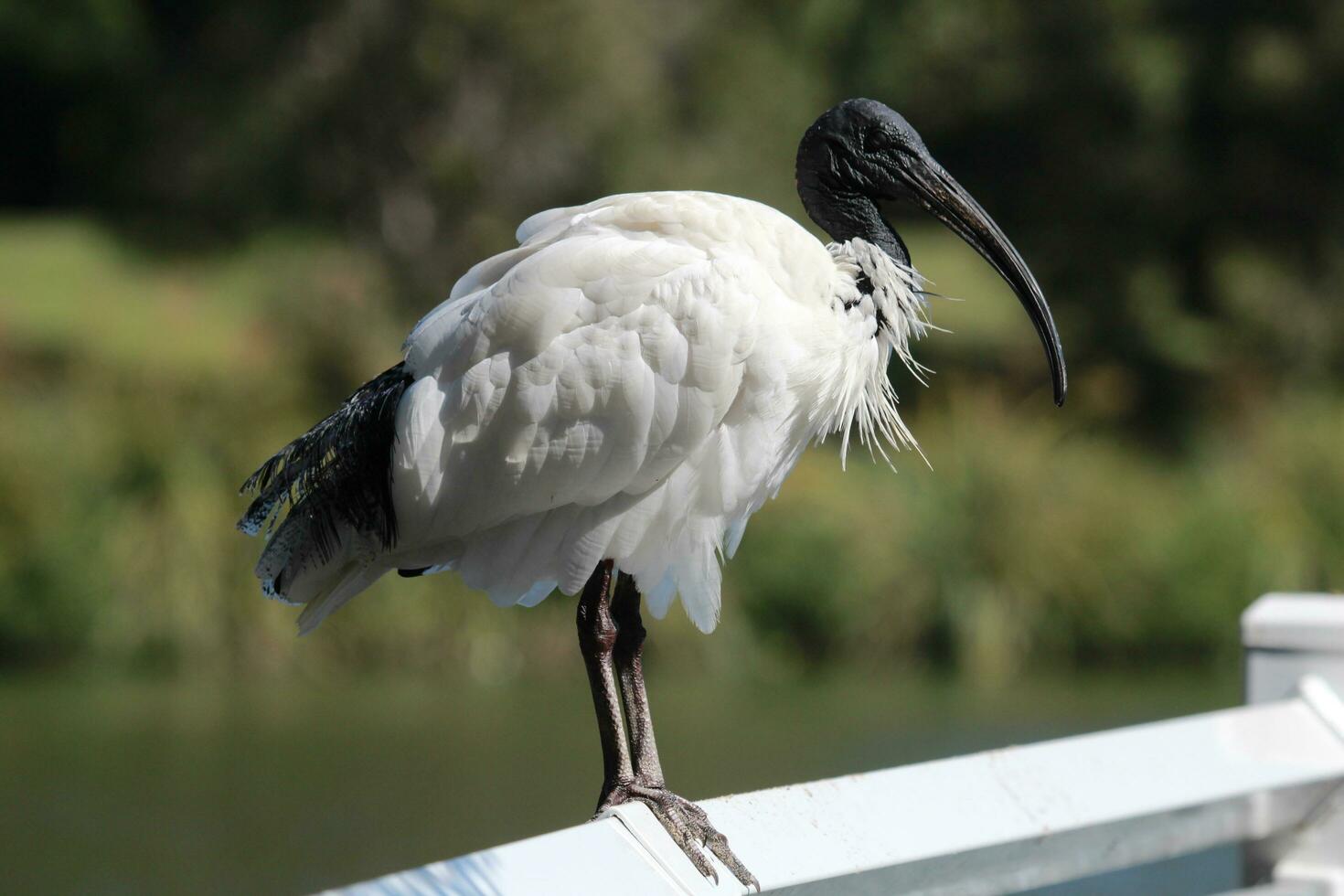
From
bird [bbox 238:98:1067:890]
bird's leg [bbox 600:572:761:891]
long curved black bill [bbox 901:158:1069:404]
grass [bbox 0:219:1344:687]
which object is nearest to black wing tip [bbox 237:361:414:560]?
bird [bbox 238:98:1067:890]

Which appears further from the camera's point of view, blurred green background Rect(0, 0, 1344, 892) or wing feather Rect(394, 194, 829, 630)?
blurred green background Rect(0, 0, 1344, 892)

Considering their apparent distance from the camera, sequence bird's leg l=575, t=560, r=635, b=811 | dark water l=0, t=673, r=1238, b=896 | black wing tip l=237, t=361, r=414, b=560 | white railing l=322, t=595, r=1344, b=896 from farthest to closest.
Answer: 1. dark water l=0, t=673, r=1238, b=896
2. black wing tip l=237, t=361, r=414, b=560
3. bird's leg l=575, t=560, r=635, b=811
4. white railing l=322, t=595, r=1344, b=896

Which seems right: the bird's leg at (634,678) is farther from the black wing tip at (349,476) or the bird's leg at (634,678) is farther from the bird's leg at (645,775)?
the black wing tip at (349,476)

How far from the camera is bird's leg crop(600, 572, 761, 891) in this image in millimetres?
2014

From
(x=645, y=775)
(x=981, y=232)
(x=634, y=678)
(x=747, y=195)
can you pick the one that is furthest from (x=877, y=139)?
(x=747, y=195)

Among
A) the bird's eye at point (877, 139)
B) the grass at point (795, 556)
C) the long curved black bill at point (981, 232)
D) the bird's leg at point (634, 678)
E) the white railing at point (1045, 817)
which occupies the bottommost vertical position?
the white railing at point (1045, 817)

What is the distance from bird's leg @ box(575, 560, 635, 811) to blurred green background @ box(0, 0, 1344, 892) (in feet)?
11.4

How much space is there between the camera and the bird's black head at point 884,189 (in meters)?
3.26

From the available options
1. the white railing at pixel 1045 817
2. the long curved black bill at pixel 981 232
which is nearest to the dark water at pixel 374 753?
the long curved black bill at pixel 981 232

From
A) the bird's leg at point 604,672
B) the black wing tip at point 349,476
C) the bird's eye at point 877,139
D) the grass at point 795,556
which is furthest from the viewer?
the grass at point 795,556

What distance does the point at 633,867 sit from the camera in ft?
5.75

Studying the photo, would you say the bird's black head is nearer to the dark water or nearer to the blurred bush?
the dark water

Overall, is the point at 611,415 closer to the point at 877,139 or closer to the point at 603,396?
the point at 603,396

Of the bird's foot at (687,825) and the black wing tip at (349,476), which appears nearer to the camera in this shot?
the bird's foot at (687,825)
